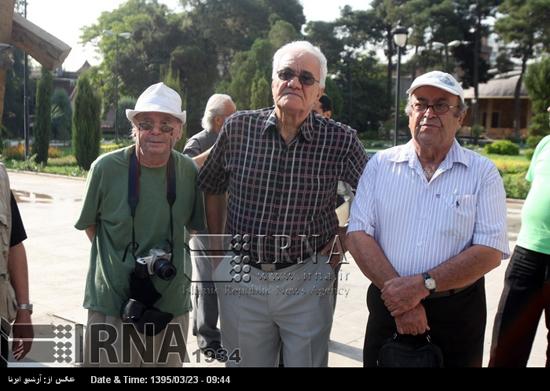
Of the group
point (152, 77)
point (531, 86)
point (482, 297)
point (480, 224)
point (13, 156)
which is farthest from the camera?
point (152, 77)

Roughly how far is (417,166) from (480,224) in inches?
15.7

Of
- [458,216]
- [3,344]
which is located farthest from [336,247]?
[3,344]

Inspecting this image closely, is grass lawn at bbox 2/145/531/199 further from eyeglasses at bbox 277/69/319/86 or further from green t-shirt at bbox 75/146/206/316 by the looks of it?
green t-shirt at bbox 75/146/206/316

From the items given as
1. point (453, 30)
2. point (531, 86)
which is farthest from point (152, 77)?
point (531, 86)

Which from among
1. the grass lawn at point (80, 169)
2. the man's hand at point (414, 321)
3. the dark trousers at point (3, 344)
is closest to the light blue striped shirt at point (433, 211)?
the man's hand at point (414, 321)

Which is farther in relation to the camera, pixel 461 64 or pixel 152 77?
pixel 461 64

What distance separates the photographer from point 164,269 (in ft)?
8.57

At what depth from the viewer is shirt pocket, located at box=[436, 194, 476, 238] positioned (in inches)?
100

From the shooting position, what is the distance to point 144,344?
9.39ft

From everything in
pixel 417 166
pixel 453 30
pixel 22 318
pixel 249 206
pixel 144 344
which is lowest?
pixel 144 344

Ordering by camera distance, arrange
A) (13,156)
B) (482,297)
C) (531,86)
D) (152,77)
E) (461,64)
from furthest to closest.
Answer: (461,64), (152,77), (13,156), (531,86), (482,297)

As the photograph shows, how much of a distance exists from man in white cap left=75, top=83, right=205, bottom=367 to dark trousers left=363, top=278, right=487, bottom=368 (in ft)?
3.58

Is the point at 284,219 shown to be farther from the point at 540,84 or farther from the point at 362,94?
Answer: the point at 362,94

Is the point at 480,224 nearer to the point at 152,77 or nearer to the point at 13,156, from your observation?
the point at 13,156
